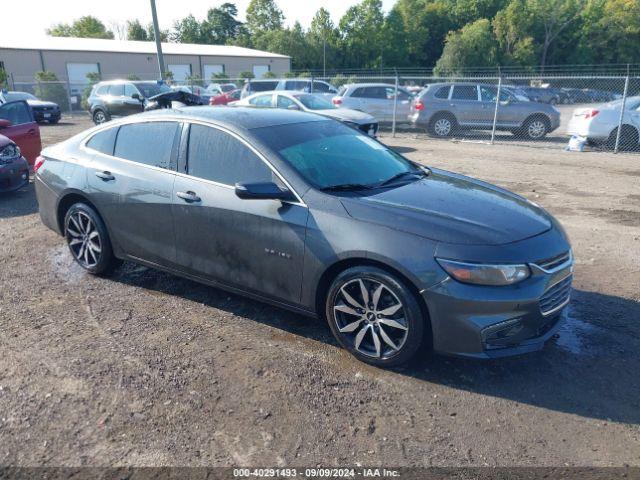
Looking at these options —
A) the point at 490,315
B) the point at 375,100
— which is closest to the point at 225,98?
the point at 375,100

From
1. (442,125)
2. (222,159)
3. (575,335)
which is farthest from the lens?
(442,125)

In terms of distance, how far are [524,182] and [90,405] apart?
8.52 meters

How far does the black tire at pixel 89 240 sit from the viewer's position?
4938 millimetres

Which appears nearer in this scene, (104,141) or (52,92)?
(104,141)

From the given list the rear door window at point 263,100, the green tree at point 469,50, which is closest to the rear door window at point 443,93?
the rear door window at point 263,100

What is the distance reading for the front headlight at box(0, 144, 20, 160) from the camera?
8317 mm

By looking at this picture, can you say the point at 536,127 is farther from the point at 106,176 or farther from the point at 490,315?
the point at 490,315

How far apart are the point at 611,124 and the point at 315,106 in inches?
286

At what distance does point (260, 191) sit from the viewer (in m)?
3.64

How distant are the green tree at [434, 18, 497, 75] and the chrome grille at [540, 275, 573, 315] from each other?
4730 centimetres

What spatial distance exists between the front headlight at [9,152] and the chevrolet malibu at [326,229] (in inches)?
158

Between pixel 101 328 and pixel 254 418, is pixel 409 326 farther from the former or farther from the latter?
pixel 101 328

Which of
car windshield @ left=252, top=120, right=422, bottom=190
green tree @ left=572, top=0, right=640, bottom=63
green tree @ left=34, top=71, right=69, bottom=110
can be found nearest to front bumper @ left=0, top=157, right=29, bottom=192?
car windshield @ left=252, top=120, right=422, bottom=190

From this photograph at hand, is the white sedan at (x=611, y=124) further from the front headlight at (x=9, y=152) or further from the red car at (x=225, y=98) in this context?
the red car at (x=225, y=98)
